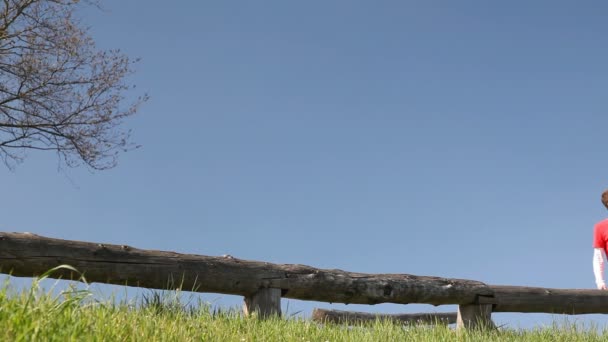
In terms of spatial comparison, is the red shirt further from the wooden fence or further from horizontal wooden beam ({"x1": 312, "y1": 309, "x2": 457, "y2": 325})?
horizontal wooden beam ({"x1": 312, "y1": 309, "x2": 457, "y2": 325})

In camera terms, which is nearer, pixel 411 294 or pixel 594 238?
pixel 411 294

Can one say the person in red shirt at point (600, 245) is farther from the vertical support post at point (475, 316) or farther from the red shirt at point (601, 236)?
the vertical support post at point (475, 316)

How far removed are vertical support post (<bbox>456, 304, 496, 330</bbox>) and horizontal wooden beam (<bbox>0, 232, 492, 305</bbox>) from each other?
16 centimetres

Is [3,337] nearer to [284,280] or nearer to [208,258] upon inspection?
[208,258]

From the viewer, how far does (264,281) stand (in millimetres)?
7473

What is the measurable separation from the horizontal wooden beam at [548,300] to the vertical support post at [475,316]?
137 mm

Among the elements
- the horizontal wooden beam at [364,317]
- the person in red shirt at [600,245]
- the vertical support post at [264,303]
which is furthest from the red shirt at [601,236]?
the vertical support post at [264,303]

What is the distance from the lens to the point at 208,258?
23.6 ft

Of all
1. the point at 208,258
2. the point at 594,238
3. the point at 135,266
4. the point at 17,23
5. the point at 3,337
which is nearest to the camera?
the point at 3,337

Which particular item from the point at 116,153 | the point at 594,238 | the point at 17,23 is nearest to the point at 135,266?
the point at 594,238

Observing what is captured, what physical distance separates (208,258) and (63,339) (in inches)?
149

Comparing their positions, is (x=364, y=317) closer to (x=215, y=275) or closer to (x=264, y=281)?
(x=264, y=281)

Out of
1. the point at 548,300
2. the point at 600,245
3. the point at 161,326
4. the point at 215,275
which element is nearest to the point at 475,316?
the point at 548,300

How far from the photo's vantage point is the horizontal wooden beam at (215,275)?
6.33 meters
